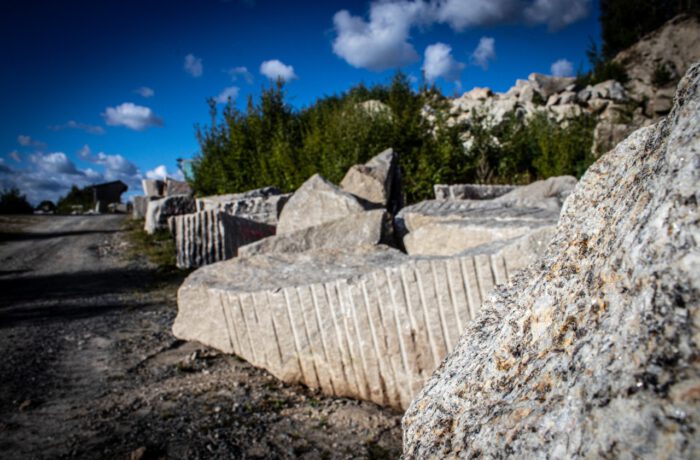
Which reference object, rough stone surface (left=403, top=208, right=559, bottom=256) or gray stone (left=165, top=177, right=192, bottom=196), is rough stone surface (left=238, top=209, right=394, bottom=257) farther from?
gray stone (left=165, top=177, right=192, bottom=196)

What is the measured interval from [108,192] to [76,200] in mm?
1847

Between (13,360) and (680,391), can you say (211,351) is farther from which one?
(680,391)

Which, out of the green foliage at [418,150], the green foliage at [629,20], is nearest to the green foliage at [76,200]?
the green foliage at [418,150]

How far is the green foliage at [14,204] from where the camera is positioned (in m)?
19.7

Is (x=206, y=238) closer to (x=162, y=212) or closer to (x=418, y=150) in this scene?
(x=162, y=212)

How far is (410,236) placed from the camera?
394 centimetres

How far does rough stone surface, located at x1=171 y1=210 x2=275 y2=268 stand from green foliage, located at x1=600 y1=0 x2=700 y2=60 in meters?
24.6

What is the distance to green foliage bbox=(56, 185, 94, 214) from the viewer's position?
2558cm

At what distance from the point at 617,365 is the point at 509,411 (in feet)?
0.55

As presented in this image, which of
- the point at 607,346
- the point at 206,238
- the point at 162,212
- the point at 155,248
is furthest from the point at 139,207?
the point at 607,346

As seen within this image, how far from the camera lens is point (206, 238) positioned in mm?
6219

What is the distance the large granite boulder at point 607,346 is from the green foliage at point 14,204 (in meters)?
23.9

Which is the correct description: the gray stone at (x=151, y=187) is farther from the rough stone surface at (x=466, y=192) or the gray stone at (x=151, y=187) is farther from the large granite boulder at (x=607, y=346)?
the large granite boulder at (x=607, y=346)

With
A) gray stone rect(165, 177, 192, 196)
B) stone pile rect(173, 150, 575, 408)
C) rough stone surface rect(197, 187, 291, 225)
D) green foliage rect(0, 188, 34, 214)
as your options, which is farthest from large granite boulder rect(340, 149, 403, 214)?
green foliage rect(0, 188, 34, 214)
